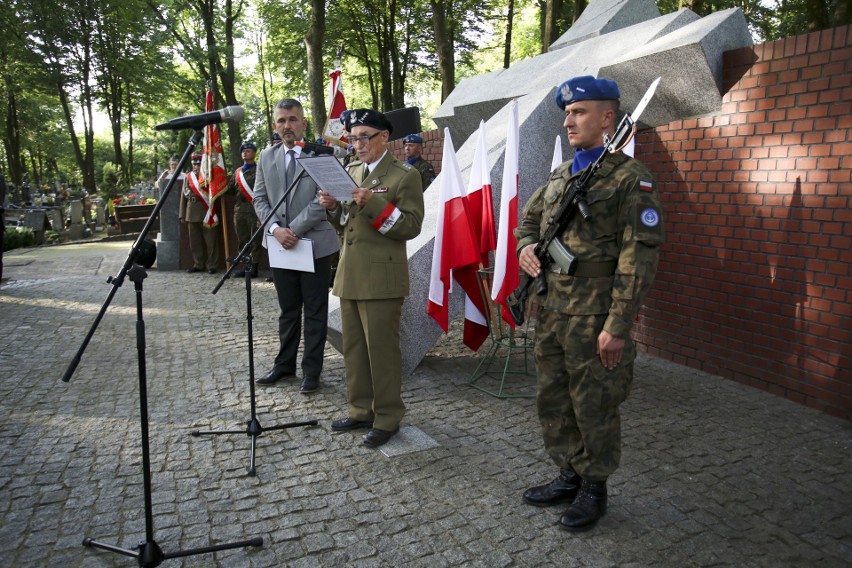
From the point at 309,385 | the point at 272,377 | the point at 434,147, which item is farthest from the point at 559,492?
the point at 434,147

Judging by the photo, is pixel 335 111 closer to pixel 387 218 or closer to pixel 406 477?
pixel 387 218

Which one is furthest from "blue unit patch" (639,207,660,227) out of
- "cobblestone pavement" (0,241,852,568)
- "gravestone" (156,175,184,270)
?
"gravestone" (156,175,184,270)

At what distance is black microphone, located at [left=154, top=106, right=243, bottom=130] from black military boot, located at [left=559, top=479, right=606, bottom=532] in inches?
92.3

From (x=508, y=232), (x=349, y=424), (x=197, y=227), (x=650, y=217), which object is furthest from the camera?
(x=197, y=227)

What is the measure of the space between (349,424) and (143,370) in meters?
1.97

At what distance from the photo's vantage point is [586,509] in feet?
10.2

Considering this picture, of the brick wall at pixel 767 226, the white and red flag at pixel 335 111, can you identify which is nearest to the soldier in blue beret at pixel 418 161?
the white and red flag at pixel 335 111

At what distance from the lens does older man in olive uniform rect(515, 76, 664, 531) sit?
284 cm

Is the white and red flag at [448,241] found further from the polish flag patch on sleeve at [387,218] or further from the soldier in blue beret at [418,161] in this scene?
the soldier in blue beret at [418,161]

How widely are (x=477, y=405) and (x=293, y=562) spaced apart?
2.23m

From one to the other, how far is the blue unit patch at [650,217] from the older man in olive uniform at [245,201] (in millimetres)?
8250

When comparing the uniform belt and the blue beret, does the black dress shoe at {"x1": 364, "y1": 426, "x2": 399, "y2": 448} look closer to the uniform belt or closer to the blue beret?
the uniform belt

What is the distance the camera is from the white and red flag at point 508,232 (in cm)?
514

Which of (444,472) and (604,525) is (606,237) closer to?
(604,525)
